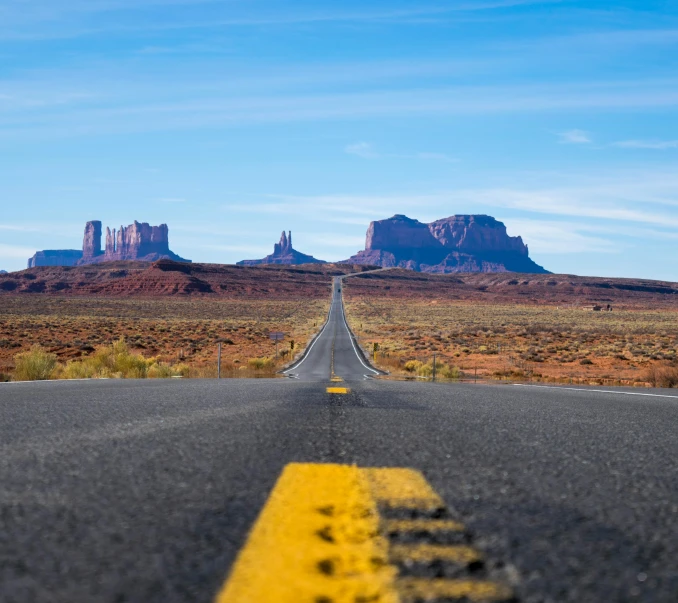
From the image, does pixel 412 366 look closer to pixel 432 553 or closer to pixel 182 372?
pixel 182 372

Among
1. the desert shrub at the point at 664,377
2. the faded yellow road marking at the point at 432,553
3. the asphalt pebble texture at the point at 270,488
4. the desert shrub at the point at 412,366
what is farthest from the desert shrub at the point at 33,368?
the desert shrub at the point at 412,366

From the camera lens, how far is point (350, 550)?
191 cm

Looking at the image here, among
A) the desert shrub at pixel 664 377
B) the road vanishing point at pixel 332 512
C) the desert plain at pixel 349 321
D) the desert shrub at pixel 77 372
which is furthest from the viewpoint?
the desert plain at pixel 349 321

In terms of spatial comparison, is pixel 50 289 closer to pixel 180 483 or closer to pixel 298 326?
pixel 298 326

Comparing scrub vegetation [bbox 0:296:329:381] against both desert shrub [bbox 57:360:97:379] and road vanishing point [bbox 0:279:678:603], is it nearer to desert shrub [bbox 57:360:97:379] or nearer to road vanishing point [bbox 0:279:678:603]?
desert shrub [bbox 57:360:97:379]

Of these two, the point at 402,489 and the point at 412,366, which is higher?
the point at 402,489

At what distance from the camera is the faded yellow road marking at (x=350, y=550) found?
1587mm

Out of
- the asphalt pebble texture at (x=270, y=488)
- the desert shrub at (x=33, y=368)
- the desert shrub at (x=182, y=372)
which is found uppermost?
the asphalt pebble texture at (x=270, y=488)

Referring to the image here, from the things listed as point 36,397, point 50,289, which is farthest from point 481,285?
point 36,397

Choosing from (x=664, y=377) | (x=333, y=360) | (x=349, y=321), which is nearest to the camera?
(x=664, y=377)

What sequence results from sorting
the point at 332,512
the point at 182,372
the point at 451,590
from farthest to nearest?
the point at 182,372 → the point at 332,512 → the point at 451,590

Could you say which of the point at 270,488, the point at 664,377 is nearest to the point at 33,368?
the point at 664,377

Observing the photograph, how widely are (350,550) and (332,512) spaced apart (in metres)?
0.49

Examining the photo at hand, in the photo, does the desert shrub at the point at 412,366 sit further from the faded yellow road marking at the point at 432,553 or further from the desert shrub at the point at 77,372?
the faded yellow road marking at the point at 432,553
